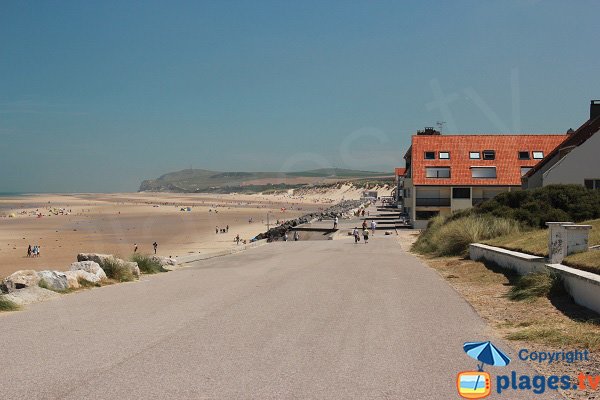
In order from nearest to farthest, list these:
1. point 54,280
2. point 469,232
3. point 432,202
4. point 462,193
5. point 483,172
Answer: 1. point 54,280
2. point 469,232
3. point 462,193
4. point 432,202
5. point 483,172

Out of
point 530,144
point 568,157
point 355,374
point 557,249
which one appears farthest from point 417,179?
point 355,374

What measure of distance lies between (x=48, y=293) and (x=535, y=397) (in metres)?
9.93

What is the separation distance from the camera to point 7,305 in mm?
10273

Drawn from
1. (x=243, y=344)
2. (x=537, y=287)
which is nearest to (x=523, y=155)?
(x=537, y=287)

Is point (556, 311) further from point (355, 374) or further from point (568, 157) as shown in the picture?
point (568, 157)

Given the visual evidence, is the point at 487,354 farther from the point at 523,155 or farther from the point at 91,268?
the point at 523,155

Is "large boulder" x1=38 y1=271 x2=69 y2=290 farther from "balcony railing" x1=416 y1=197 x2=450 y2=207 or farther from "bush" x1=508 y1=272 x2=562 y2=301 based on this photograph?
"balcony railing" x1=416 y1=197 x2=450 y2=207

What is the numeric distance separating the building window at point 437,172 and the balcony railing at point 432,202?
2.14 meters

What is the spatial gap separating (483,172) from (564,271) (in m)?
42.0

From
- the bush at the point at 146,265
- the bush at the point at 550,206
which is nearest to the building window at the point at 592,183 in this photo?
the bush at the point at 550,206

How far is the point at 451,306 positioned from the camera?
1016 centimetres

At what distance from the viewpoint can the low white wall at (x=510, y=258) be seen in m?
12.2

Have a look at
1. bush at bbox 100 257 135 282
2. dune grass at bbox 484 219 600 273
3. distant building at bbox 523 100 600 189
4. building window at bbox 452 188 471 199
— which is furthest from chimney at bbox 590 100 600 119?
bush at bbox 100 257 135 282

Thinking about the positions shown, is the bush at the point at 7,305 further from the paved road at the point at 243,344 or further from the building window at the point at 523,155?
the building window at the point at 523,155
